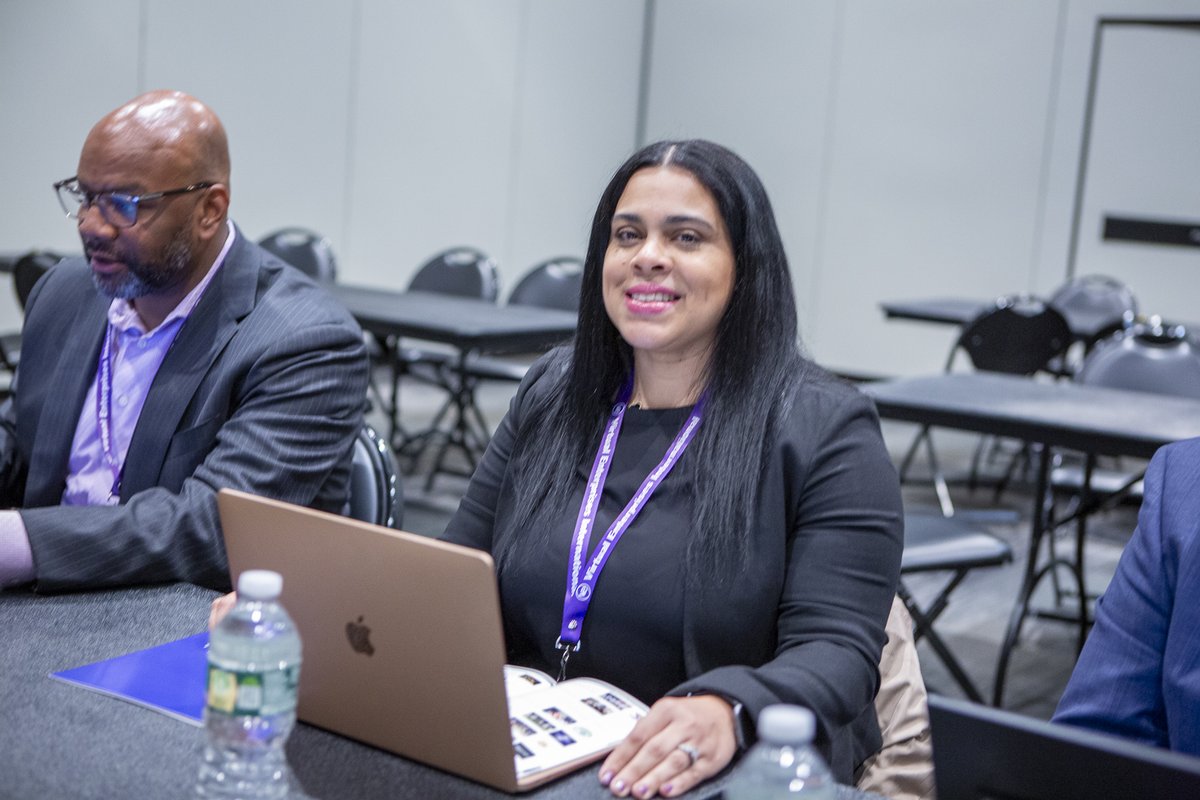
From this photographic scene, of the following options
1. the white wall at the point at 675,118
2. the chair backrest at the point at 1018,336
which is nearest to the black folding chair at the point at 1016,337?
the chair backrest at the point at 1018,336

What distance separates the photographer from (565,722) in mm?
1500

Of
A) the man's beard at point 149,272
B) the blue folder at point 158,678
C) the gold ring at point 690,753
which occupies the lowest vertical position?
the blue folder at point 158,678

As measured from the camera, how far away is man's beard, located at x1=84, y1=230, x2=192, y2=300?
228 centimetres

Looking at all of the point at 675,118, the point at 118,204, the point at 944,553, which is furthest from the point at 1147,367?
the point at 675,118

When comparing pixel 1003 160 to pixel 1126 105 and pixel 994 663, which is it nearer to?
pixel 1126 105

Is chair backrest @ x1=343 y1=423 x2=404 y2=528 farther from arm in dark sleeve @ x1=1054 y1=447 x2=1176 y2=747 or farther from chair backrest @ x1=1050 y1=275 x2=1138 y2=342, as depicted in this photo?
chair backrest @ x1=1050 y1=275 x2=1138 y2=342

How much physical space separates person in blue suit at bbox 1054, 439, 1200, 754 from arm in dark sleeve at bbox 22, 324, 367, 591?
1.21 meters

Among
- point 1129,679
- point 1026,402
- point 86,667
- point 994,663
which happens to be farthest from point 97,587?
point 994,663

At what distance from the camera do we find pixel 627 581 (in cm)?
180

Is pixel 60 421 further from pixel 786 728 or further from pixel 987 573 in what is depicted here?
pixel 987 573

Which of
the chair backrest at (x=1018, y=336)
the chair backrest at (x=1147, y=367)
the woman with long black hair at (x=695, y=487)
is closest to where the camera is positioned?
the woman with long black hair at (x=695, y=487)

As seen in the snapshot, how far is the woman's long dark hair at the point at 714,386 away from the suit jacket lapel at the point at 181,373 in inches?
22.7

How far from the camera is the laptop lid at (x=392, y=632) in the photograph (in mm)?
1258

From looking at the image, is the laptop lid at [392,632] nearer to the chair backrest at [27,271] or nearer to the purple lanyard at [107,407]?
the purple lanyard at [107,407]
